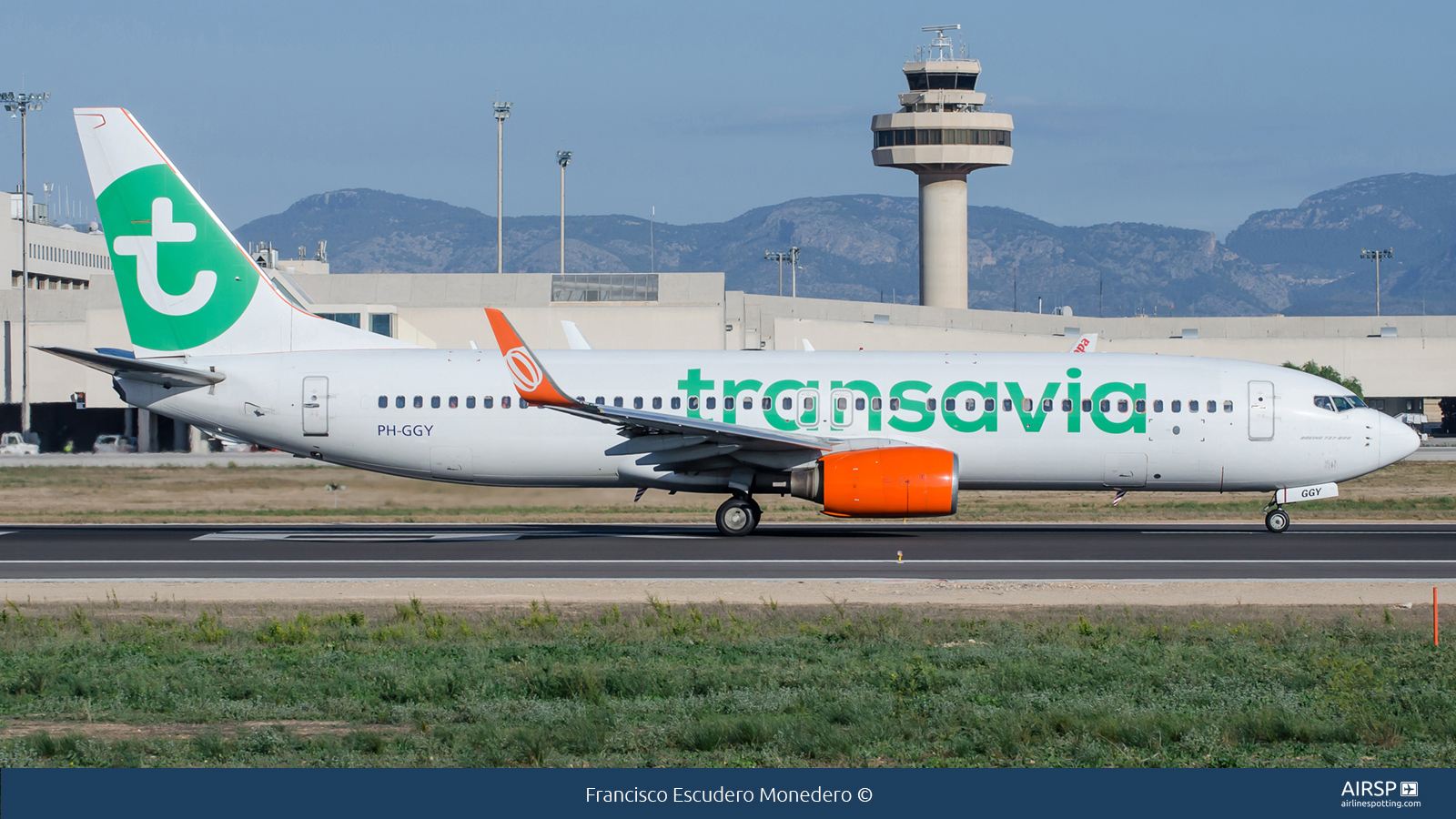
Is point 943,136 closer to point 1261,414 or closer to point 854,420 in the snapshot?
point 1261,414

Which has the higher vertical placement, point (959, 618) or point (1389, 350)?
point (1389, 350)

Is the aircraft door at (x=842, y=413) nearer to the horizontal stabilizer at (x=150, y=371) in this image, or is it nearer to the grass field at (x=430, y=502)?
the grass field at (x=430, y=502)

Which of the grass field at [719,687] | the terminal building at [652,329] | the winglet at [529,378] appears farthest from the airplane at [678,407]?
the terminal building at [652,329]

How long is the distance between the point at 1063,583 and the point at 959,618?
11.6 ft

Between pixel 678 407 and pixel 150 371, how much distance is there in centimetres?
1054

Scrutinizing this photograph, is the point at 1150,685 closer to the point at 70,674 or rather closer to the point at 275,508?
the point at 70,674

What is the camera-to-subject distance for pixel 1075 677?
13094 mm

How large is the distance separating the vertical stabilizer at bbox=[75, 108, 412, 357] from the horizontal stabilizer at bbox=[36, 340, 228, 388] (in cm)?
103

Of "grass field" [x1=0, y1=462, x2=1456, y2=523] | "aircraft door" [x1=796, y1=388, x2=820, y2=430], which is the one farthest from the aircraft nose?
"aircraft door" [x1=796, y1=388, x2=820, y2=430]

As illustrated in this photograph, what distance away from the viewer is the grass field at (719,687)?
33.8 ft

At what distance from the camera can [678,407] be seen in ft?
92.6

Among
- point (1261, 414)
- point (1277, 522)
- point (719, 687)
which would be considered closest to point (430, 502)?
point (1261, 414)

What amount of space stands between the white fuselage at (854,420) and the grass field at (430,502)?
2134mm

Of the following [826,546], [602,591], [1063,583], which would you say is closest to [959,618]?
[1063,583]
